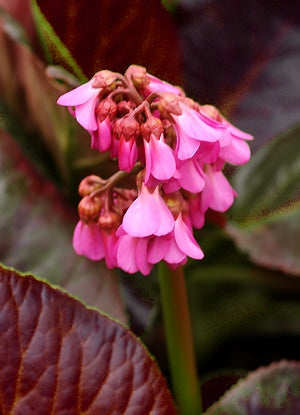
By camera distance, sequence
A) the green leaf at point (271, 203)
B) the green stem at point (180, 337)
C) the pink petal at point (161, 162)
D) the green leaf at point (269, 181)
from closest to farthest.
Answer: the pink petal at point (161, 162)
the green stem at point (180, 337)
the green leaf at point (271, 203)
the green leaf at point (269, 181)

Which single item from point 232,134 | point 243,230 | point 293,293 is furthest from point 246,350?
point 232,134

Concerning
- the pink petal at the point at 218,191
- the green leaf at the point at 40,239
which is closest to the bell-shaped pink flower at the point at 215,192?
the pink petal at the point at 218,191

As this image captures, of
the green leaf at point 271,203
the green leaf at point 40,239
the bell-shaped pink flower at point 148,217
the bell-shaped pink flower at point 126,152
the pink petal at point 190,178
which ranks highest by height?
the bell-shaped pink flower at point 126,152

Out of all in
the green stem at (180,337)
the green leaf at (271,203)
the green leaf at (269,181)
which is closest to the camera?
the green stem at (180,337)

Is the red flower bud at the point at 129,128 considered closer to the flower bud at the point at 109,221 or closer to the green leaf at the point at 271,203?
the flower bud at the point at 109,221

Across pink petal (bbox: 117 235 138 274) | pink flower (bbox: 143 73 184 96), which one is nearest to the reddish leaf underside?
pink petal (bbox: 117 235 138 274)

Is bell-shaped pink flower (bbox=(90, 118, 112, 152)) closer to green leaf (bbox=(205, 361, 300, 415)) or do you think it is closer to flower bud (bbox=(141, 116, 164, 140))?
flower bud (bbox=(141, 116, 164, 140))

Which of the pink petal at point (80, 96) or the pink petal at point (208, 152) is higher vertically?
the pink petal at point (80, 96)

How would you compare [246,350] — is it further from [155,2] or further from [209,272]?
[155,2]
